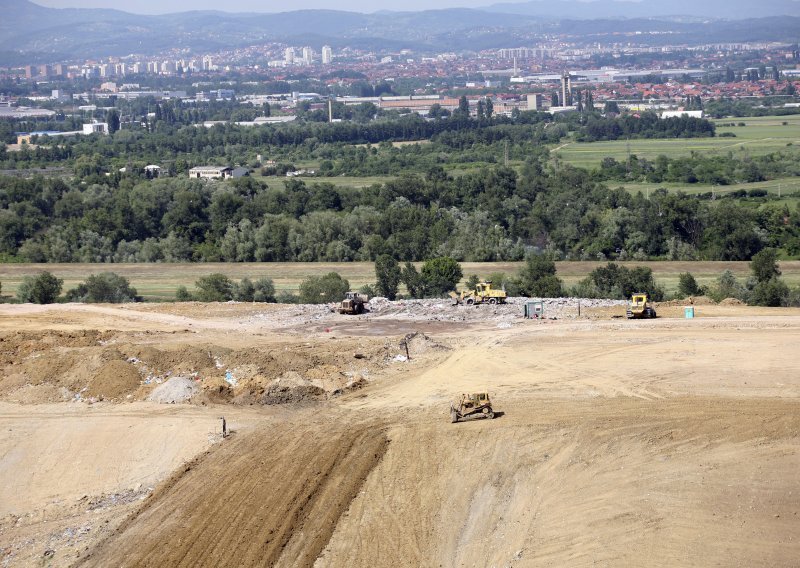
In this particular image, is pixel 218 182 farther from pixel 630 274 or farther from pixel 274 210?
pixel 630 274

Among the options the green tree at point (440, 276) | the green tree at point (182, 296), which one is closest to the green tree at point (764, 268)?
the green tree at point (440, 276)

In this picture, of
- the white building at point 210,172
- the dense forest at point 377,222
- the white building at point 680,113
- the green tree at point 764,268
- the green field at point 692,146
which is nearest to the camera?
the green tree at point 764,268

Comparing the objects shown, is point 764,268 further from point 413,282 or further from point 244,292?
point 244,292

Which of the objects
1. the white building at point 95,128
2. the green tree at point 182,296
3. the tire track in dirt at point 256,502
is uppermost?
the white building at point 95,128

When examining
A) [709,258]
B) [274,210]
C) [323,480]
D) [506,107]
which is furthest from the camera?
[506,107]

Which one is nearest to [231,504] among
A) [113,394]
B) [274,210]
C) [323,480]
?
[323,480]

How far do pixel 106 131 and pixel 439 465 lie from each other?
144 m

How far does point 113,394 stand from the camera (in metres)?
29.3

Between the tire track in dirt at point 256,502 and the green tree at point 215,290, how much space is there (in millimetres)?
20507

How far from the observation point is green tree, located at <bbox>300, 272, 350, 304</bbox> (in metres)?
44.6

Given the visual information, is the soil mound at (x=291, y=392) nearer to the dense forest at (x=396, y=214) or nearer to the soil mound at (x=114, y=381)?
the soil mound at (x=114, y=381)

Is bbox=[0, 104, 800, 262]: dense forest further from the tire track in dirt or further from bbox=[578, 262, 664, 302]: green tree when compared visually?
the tire track in dirt

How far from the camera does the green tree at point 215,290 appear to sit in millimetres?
46219

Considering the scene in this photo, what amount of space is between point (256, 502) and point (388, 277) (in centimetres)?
2469
